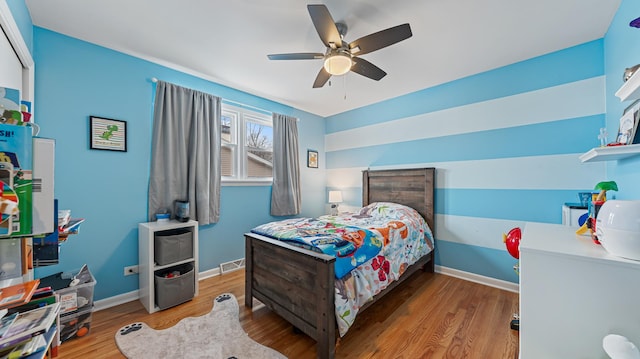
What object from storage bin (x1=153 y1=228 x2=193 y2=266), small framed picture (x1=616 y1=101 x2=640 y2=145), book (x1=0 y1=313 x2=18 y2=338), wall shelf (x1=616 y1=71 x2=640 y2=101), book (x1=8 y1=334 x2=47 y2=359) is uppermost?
wall shelf (x1=616 y1=71 x2=640 y2=101)

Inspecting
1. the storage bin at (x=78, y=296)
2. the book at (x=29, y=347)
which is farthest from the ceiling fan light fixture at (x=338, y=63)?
the storage bin at (x=78, y=296)

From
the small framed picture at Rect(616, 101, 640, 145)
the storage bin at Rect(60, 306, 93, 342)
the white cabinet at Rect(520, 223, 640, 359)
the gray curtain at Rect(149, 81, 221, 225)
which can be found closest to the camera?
the white cabinet at Rect(520, 223, 640, 359)

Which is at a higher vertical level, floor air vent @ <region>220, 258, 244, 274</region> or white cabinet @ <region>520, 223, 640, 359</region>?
white cabinet @ <region>520, 223, 640, 359</region>

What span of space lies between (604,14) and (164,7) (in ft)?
11.5

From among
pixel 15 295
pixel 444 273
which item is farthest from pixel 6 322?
pixel 444 273

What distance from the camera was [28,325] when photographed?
2.67 feet

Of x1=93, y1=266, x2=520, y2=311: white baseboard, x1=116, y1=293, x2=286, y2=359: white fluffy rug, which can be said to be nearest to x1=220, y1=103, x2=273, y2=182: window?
x1=93, y1=266, x2=520, y2=311: white baseboard

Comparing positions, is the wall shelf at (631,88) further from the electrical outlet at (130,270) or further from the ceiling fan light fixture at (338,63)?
the electrical outlet at (130,270)

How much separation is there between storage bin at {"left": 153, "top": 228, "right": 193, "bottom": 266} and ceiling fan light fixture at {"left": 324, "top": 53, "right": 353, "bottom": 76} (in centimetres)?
220

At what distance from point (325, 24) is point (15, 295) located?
200cm

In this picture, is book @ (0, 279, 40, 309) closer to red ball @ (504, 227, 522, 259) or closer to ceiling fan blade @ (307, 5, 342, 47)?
ceiling fan blade @ (307, 5, 342, 47)

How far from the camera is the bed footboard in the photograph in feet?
5.21

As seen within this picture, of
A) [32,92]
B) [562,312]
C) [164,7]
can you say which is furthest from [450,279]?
[32,92]

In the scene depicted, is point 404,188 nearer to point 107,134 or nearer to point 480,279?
point 480,279
